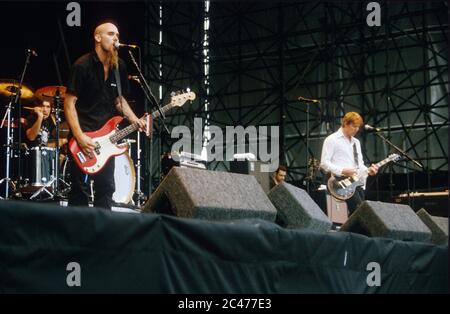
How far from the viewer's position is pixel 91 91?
5180 millimetres

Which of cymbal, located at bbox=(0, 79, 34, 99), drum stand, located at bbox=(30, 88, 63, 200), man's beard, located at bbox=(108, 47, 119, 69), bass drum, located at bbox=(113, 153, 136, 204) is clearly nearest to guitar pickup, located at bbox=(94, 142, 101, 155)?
man's beard, located at bbox=(108, 47, 119, 69)

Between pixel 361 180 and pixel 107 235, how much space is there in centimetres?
614

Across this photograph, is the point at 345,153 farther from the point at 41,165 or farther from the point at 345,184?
the point at 41,165

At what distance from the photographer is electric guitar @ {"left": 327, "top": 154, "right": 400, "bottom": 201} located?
8547 millimetres

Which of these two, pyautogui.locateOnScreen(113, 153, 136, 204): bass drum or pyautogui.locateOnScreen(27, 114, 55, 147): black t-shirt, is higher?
pyautogui.locateOnScreen(27, 114, 55, 147): black t-shirt

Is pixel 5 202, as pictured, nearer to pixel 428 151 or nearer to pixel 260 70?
pixel 428 151

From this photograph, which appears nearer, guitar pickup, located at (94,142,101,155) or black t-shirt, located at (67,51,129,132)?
black t-shirt, located at (67,51,129,132)

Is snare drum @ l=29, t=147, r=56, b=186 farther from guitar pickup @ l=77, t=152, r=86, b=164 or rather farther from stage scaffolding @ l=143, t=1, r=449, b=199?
stage scaffolding @ l=143, t=1, r=449, b=199

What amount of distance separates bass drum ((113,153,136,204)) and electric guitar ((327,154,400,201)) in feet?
11.1

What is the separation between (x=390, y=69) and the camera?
17359 mm

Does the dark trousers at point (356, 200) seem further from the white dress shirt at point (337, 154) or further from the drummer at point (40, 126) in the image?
the drummer at point (40, 126)

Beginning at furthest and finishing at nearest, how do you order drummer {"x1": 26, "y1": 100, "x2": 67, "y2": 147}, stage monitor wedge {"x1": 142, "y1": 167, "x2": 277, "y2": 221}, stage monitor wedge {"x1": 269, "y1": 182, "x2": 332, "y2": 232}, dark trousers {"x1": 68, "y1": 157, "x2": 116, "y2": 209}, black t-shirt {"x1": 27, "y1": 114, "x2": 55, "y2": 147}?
1. black t-shirt {"x1": 27, "y1": 114, "x2": 55, "y2": 147}
2. drummer {"x1": 26, "y1": 100, "x2": 67, "y2": 147}
3. dark trousers {"x1": 68, "y1": 157, "x2": 116, "y2": 209}
4. stage monitor wedge {"x1": 269, "y1": 182, "x2": 332, "y2": 232}
5. stage monitor wedge {"x1": 142, "y1": 167, "x2": 277, "y2": 221}
